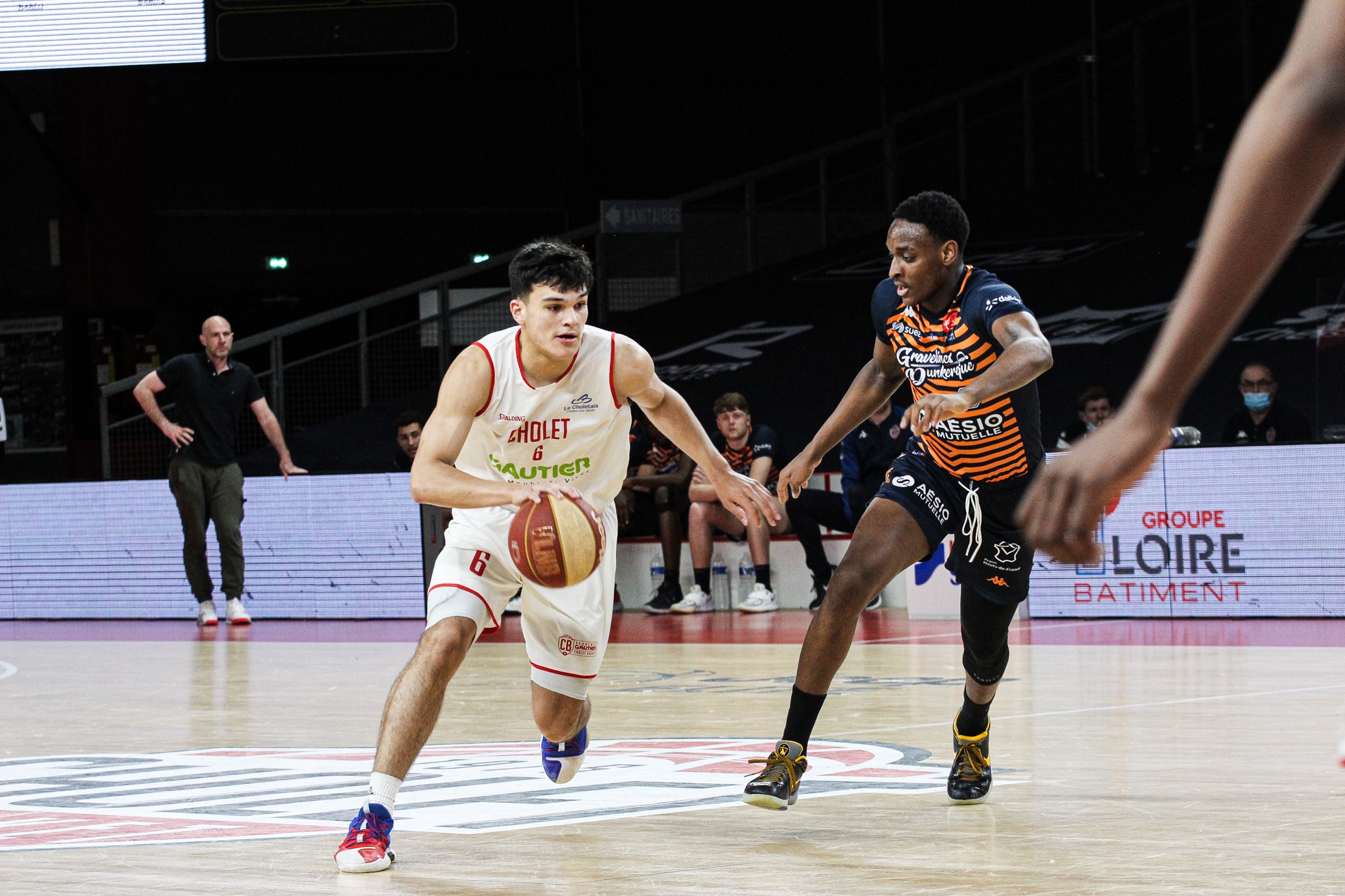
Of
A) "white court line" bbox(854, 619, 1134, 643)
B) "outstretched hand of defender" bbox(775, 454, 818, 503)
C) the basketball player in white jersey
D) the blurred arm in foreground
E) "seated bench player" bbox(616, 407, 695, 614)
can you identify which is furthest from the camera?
"seated bench player" bbox(616, 407, 695, 614)

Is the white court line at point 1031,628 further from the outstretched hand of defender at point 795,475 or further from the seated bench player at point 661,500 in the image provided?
the outstretched hand of defender at point 795,475

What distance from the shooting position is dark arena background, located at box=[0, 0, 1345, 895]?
4688 mm

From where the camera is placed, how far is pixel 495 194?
2083 cm

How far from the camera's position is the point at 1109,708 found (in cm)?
694

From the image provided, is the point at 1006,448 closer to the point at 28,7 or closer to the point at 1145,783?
the point at 1145,783

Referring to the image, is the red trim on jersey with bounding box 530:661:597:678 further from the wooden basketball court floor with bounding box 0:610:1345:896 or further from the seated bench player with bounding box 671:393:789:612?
the seated bench player with bounding box 671:393:789:612

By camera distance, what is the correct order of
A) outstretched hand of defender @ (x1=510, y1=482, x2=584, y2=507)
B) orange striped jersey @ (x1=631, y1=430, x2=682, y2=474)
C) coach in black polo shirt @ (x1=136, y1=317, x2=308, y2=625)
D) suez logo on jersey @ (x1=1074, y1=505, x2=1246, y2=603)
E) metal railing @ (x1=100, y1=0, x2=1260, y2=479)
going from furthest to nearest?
1. metal railing @ (x1=100, y1=0, x2=1260, y2=479)
2. orange striped jersey @ (x1=631, y1=430, x2=682, y2=474)
3. coach in black polo shirt @ (x1=136, y1=317, x2=308, y2=625)
4. suez logo on jersey @ (x1=1074, y1=505, x2=1246, y2=603)
5. outstretched hand of defender @ (x1=510, y1=482, x2=584, y2=507)

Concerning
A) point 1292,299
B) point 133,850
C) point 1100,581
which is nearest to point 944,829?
point 133,850

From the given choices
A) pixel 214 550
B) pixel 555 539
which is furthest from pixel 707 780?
pixel 214 550

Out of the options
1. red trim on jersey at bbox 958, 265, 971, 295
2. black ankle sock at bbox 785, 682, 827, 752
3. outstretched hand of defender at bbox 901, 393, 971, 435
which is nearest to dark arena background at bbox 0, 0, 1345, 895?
black ankle sock at bbox 785, 682, 827, 752

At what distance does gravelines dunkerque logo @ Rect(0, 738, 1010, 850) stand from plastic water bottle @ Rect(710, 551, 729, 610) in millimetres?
6652

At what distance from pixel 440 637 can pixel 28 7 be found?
1268cm

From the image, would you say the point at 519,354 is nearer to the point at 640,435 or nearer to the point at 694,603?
the point at 694,603

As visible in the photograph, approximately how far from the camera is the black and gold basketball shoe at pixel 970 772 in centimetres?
490
